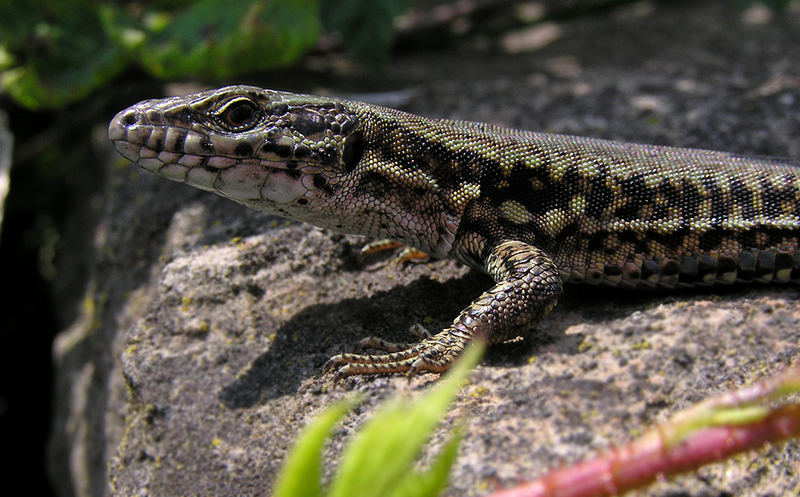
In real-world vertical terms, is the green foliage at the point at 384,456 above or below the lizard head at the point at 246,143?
below

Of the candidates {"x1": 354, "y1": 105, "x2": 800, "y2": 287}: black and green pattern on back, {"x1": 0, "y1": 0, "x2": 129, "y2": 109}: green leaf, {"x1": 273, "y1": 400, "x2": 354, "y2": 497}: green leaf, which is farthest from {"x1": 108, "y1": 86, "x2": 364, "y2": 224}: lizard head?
{"x1": 0, "y1": 0, "x2": 129, "y2": 109}: green leaf

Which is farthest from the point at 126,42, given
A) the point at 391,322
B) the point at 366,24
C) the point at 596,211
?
the point at 596,211

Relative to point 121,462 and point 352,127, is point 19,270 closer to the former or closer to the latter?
point 121,462

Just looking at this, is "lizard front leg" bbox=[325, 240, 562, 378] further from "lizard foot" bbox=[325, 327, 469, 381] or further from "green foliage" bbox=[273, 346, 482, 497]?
"green foliage" bbox=[273, 346, 482, 497]

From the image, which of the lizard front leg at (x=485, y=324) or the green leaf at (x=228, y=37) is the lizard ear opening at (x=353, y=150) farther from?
the green leaf at (x=228, y=37)

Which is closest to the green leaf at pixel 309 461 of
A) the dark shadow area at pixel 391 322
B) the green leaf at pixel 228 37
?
the dark shadow area at pixel 391 322

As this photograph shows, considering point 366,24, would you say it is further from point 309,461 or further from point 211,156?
point 309,461
